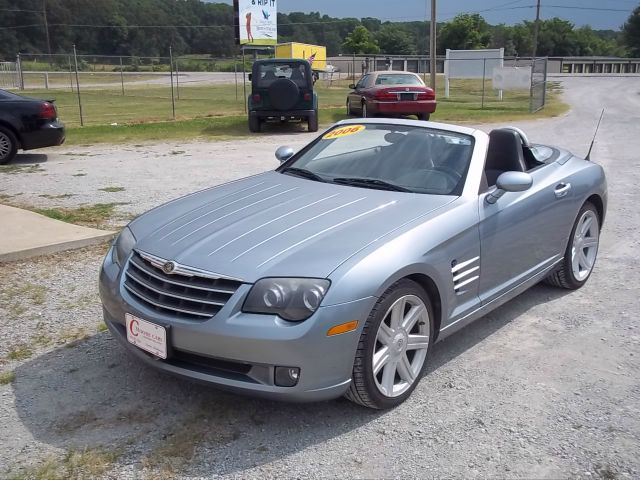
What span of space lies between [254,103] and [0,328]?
531 inches

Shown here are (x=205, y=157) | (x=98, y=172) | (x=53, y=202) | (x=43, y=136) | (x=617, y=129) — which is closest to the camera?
(x=53, y=202)

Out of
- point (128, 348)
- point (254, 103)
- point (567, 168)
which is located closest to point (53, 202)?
point (128, 348)

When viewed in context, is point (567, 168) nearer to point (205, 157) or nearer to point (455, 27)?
point (205, 157)

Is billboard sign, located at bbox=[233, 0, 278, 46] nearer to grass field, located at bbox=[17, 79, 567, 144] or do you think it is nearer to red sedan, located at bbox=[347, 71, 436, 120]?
grass field, located at bbox=[17, 79, 567, 144]

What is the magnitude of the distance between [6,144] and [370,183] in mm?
9522

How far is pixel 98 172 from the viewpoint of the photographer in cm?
1101

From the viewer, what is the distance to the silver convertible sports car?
10.1 ft

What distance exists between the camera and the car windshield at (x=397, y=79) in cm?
1944

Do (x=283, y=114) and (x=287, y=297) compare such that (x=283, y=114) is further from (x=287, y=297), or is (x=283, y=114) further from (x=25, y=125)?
(x=287, y=297)

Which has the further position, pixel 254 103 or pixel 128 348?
pixel 254 103

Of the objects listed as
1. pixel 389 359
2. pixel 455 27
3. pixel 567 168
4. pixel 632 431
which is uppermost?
pixel 455 27

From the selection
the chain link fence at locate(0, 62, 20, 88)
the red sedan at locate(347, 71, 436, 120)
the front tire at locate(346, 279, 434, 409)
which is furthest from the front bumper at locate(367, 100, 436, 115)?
the chain link fence at locate(0, 62, 20, 88)

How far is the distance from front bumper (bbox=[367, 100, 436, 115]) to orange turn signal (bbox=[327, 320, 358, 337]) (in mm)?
16196

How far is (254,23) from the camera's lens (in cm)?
3014
